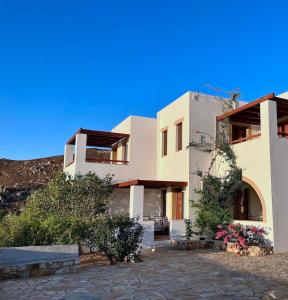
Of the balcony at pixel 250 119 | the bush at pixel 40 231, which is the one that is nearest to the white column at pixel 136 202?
the bush at pixel 40 231

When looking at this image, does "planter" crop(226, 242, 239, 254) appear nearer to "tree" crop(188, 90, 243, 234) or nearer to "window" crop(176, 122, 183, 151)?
"tree" crop(188, 90, 243, 234)

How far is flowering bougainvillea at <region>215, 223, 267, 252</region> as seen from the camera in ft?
41.0

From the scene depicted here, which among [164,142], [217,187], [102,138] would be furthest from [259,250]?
[102,138]

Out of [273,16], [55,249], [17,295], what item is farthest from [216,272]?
[273,16]

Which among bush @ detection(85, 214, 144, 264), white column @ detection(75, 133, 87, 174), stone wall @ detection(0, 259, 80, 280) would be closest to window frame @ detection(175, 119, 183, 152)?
white column @ detection(75, 133, 87, 174)

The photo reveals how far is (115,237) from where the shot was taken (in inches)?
411

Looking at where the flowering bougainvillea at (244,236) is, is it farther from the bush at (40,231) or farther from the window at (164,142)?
the window at (164,142)

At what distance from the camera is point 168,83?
2012 cm

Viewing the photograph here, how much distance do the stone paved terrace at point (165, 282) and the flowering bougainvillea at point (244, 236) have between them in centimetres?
148

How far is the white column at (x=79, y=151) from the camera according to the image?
18.0 meters

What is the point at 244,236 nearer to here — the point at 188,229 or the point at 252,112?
the point at 188,229

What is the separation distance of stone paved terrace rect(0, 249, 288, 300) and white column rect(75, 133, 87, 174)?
845cm

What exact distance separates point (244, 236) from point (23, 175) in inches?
1229

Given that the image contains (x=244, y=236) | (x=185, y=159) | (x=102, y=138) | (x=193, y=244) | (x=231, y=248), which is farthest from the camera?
(x=102, y=138)
